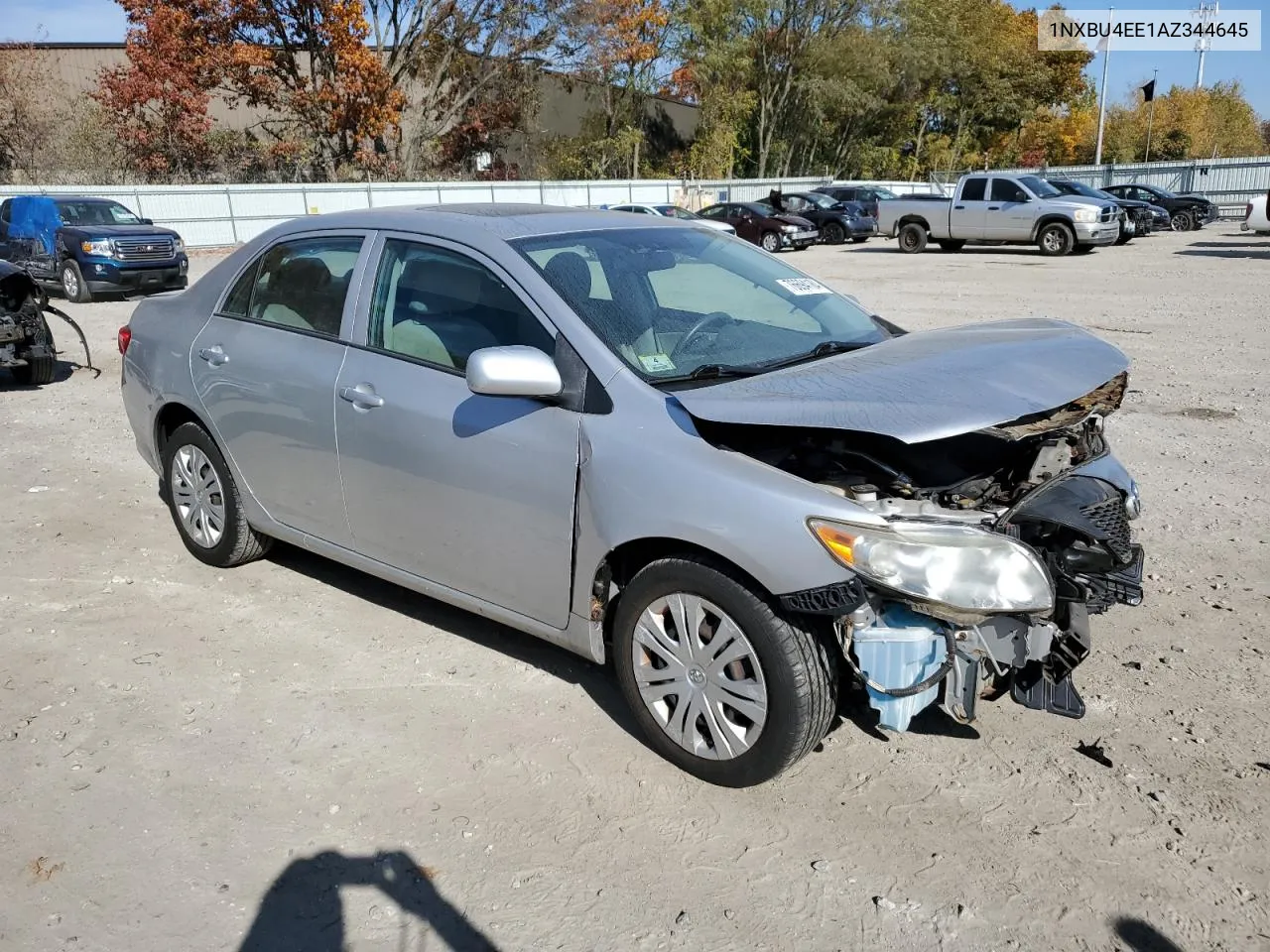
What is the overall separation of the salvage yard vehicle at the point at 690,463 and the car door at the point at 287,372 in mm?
17

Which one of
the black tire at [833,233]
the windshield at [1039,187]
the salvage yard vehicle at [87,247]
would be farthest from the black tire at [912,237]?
the salvage yard vehicle at [87,247]

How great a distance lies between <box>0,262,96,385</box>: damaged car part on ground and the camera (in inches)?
369

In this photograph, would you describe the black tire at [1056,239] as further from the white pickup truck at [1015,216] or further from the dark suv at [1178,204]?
the dark suv at [1178,204]

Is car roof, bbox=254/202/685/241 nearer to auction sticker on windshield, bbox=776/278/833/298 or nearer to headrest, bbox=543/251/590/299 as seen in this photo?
headrest, bbox=543/251/590/299

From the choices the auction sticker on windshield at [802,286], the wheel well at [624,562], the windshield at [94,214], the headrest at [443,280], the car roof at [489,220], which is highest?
the windshield at [94,214]

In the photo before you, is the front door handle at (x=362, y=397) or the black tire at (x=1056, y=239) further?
the black tire at (x=1056, y=239)

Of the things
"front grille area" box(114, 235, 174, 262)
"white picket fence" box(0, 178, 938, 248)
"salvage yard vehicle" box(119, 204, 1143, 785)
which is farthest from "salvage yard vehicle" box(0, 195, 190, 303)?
"salvage yard vehicle" box(119, 204, 1143, 785)

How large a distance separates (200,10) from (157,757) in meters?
36.1

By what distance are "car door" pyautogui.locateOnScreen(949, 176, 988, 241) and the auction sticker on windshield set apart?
22026 millimetres

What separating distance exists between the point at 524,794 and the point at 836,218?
29988 mm

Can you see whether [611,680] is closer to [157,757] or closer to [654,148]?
[157,757]

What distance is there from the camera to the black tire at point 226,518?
16.3 ft

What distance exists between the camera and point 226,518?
503 centimetres

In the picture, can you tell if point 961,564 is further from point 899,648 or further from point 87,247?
point 87,247
